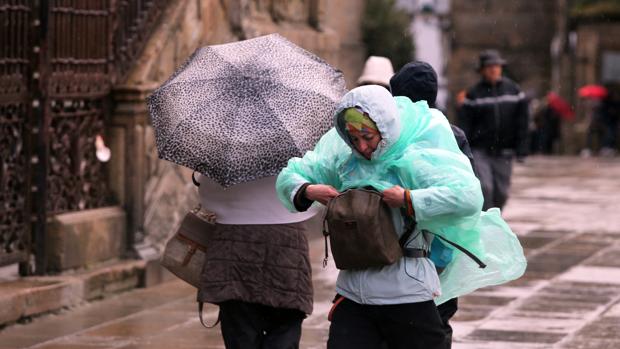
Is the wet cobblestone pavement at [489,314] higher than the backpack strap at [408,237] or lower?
lower

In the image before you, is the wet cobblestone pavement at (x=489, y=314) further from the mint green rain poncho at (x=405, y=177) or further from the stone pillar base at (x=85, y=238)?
the mint green rain poncho at (x=405, y=177)

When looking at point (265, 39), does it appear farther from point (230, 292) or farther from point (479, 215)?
point (479, 215)

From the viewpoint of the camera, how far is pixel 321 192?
5.92 m

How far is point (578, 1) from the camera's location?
43625 millimetres

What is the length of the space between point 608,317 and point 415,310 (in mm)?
4725

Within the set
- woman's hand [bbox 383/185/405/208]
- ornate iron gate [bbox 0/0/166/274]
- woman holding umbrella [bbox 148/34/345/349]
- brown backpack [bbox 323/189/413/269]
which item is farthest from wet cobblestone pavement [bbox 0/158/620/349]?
woman's hand [bbox 383/185/405/208]

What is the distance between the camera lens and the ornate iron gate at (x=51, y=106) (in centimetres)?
1032

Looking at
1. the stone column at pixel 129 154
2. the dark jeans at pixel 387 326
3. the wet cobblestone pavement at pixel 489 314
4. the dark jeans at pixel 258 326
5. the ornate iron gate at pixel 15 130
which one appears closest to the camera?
the dark jeans at pixel 387 326

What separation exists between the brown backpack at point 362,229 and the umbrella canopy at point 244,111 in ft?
3.02

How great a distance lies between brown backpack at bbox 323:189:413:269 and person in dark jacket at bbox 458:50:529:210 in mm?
6898

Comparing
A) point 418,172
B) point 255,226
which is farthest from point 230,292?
point 418,172

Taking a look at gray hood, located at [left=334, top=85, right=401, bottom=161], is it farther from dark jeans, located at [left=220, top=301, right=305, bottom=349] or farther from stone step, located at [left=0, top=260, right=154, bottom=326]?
stone step, located at [left=0, top=260, right=154, bottom=326]

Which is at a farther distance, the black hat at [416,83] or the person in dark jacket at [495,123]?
the person in dark jacket at [495,123]

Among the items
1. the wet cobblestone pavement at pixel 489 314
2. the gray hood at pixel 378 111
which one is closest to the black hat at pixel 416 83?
the gray hood at pixel 378 111
